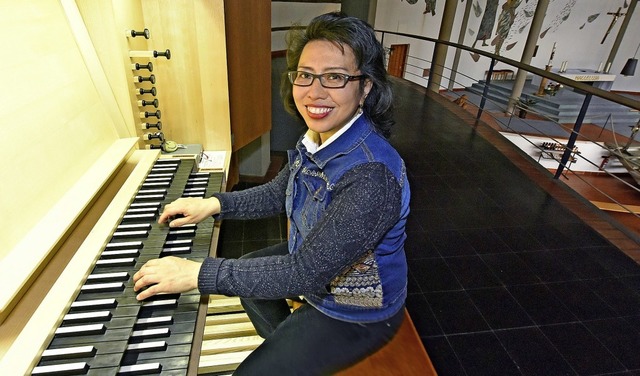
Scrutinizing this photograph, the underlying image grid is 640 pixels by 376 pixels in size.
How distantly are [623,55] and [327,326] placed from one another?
679 inches

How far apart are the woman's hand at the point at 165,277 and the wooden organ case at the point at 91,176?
42 millimetres

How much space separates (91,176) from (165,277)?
0.66 m

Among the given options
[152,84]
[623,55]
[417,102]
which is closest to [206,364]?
[152,84]

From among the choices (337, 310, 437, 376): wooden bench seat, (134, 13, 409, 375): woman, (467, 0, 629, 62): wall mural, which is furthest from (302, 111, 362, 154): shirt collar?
(467, 0, 629, 62): wall mural

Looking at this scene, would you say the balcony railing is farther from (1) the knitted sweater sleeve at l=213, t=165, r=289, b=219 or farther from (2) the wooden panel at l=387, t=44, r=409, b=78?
(1) the knitted sweater sleeve at l=213, t=165, r=289, b=219

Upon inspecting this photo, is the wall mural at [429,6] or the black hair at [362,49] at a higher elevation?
the wall mural at [429,6]

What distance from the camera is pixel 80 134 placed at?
1.48m

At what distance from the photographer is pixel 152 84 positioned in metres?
2.10

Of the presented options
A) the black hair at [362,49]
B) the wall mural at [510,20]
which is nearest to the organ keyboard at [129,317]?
the black hair at [362,49]

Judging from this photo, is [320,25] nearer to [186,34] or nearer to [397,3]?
[186,34]

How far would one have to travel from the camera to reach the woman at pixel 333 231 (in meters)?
1.02

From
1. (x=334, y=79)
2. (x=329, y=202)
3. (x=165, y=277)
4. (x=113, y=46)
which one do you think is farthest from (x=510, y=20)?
(x=165, y=277)

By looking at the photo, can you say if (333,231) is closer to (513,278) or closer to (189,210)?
(189,210)

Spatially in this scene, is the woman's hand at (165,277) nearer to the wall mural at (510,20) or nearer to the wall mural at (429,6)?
the wall mural at (429,6)
